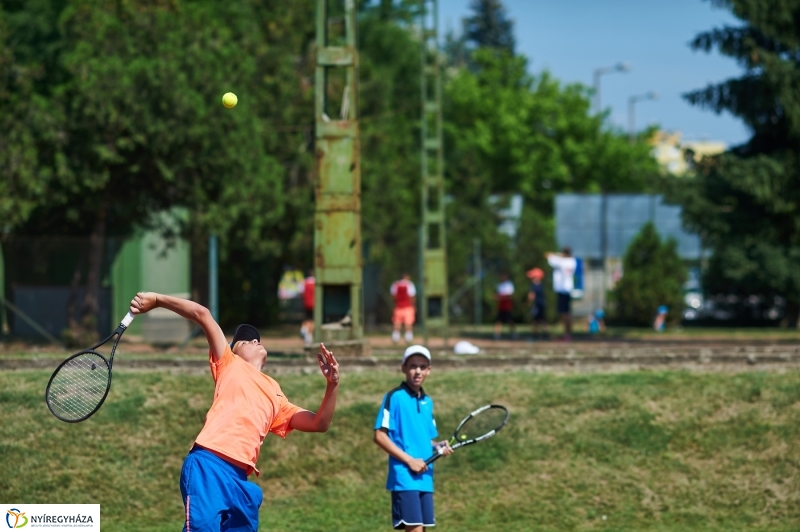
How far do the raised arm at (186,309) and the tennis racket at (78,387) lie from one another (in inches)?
34.6

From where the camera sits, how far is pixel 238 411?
7.00 meters

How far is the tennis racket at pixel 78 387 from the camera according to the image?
7.55m

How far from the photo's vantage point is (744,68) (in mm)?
31203

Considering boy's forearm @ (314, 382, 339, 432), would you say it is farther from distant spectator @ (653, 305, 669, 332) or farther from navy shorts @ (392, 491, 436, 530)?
distant spectator @ (653, 305, 669, 332)

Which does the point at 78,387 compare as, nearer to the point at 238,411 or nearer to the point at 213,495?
the point at 238,411

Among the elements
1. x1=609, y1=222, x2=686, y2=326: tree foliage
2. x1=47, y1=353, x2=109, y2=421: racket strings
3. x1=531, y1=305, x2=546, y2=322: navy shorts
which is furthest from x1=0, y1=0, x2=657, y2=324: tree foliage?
x1=47, y1=353, x2=109, y2=421: racket strings

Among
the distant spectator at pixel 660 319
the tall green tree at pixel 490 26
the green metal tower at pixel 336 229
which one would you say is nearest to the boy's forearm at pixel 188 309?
the green metal tower at pixel 336 229

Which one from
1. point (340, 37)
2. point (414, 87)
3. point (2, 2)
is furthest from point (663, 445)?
point (414, 87)

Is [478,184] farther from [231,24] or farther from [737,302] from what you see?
[231,24]

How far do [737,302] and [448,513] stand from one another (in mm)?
34797

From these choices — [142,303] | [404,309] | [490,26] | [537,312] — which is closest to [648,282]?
[537,312]

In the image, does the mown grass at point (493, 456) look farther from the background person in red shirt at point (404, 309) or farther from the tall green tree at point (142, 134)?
the background person in red shirt at point (404, 309)

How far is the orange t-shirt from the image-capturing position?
6887 millimetres

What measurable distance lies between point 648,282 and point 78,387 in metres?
37.6
